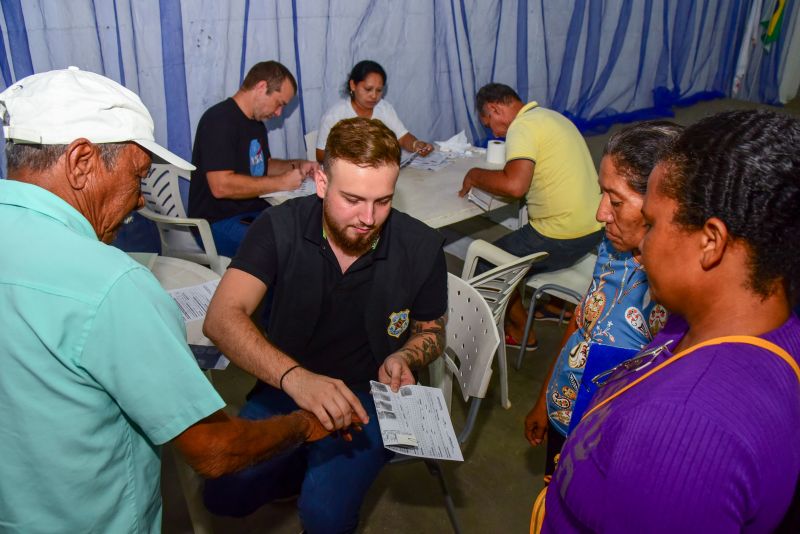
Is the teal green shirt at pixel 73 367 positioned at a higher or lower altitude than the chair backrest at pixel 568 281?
higher

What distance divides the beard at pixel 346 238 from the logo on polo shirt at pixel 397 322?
0.24m

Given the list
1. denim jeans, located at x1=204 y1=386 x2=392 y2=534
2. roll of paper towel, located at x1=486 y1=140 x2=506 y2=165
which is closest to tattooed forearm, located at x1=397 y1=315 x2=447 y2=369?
denim jeans, located at x1=204 y1=386 x2=392 y2=534

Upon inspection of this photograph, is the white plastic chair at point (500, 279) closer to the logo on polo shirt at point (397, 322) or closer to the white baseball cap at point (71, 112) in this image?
the logo on polo shirt at point (397, 322)

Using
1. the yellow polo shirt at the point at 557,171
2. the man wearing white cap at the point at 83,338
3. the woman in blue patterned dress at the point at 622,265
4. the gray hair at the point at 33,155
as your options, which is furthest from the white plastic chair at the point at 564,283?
the gray hair at the point at 33,155

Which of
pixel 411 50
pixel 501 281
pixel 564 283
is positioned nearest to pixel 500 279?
pixel 501 281

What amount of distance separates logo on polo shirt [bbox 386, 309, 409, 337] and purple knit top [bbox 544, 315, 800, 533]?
114 centimetres

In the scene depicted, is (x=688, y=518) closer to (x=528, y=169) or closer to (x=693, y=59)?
(x=528, y=169)

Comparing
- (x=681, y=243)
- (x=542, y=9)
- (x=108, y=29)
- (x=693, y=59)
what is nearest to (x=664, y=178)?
(x=681, y=243)

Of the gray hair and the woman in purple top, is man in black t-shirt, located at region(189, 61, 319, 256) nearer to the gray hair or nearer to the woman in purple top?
the gray hair

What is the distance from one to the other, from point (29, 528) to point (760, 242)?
1353 mm

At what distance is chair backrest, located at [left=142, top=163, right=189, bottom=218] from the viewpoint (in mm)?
3377

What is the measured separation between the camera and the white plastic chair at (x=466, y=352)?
6.07 ft

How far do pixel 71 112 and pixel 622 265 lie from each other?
1.37m

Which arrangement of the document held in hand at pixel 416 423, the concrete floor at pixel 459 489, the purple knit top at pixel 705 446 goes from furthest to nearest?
the concrete floor at pixel 459 489
the document held in hand at pixel 416 423
the purple knit top at pixel 705 446
